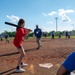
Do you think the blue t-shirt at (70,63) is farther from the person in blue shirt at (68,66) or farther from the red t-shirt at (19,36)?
the red t-shirt at (19,36)

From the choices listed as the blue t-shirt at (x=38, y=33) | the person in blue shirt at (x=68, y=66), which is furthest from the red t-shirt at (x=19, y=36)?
the blue t-shirt at (x=38, y=33)

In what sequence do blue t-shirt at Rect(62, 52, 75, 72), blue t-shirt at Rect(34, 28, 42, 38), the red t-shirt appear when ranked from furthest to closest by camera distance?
blue t-shirt at Rect(34, 28, 42, 38) < the red t-shirt < blue t-shirt at Rect(62, 52, 75, 72)

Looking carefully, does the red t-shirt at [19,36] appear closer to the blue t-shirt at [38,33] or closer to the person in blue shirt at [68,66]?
the person in blue shirt at [68,66]

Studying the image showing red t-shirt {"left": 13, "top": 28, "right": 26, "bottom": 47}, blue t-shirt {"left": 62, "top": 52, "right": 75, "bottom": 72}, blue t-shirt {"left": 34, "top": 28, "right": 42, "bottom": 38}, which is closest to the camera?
blue t-shirt {"left": 62, "top": 52, "right": 75, "bottom": 72}

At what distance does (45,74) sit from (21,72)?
35.8 inches

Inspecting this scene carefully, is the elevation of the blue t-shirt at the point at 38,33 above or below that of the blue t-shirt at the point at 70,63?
above

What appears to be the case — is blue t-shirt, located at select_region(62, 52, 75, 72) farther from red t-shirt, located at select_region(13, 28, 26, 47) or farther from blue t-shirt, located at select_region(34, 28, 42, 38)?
blue t-shirt, located at select_region(34, 28, 42, 38)

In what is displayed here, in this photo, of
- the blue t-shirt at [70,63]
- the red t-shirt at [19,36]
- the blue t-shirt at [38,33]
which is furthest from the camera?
the blue t-shirt at [38,33]

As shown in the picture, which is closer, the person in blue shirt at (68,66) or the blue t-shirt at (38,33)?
the person in blue shirt at (68,66)

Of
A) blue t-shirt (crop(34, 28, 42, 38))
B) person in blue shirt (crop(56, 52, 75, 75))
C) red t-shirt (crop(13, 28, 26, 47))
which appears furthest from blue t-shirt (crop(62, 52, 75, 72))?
blue t-shirt (crop(34, 28, 42, 38))

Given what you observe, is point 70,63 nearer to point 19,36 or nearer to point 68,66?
point 68,66

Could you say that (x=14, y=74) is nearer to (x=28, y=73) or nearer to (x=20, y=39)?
(x=28, y=73)

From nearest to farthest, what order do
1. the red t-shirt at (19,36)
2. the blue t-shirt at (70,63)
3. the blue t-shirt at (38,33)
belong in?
the blue t-shirt at (70,63) < the red t-shirt at (19,36) < the blue t-shirt at (38,33)

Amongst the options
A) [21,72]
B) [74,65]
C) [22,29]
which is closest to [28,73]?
[21,72]
